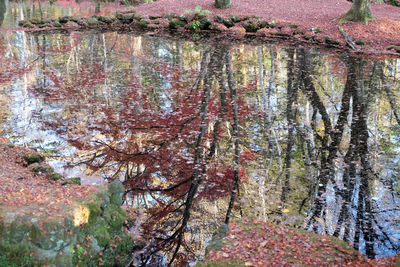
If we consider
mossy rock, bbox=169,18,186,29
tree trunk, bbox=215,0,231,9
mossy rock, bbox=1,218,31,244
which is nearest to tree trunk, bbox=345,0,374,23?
tree trunk, bbox=215,0,231,9

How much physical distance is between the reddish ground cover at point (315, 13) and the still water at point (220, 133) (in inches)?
136

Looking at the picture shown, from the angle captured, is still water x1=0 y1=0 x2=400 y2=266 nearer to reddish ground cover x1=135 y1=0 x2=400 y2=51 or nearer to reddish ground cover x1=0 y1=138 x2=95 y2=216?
reddish ground cover x1=0 y1=138 x2=95 y2=216

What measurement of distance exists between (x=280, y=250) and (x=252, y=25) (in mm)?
17440

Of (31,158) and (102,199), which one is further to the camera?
(31,158)

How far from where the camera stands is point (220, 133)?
29.0 ft

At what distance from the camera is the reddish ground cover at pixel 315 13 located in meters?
18.4

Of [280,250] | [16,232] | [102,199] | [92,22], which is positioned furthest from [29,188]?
[92,22]

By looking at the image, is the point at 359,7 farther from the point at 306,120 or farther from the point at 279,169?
the point at 279,169

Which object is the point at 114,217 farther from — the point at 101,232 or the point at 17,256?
the point at 17,256

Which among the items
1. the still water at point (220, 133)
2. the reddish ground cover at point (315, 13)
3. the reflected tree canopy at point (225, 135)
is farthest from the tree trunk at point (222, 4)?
the reflected tree canopy at point (225, 135)

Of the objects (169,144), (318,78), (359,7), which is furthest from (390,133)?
(359,7)

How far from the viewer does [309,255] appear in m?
4.77

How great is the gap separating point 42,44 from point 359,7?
15.8m

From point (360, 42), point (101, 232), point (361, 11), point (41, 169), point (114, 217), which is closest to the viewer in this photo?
point (101, 232)
